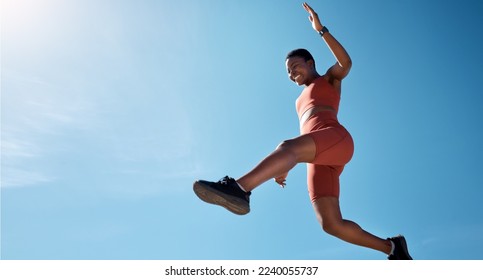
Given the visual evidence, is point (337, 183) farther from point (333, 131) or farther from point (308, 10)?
point (308, 10)

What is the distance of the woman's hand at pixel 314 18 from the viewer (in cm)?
482

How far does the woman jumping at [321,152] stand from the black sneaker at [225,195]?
1cm

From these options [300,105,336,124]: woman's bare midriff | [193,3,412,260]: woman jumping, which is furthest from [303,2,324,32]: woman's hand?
[300,105,336,124]: woman's bare midriff

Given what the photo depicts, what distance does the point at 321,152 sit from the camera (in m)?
4.21

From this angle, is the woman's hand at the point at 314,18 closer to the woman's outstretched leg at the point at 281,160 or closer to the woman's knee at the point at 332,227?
the woman's outstretched leg at the point at 281,160

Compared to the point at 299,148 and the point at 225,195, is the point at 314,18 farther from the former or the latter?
the point at 225,195

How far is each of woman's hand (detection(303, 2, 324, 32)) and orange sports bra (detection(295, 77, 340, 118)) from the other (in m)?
0.57

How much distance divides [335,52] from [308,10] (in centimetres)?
69

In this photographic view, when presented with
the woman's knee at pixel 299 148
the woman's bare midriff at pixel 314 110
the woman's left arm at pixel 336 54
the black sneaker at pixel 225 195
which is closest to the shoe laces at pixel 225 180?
the black sneaker at pixel 225 195

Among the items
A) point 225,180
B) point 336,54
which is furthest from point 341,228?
point 336,54

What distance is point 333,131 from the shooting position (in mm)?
4371

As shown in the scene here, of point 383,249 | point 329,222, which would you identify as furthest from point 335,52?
point 383,249

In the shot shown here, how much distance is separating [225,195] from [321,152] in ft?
4.00
